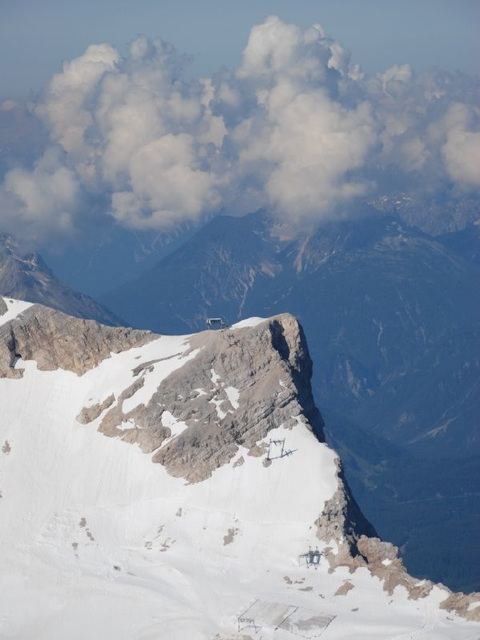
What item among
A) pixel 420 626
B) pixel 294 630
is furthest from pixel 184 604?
pixel 420 626

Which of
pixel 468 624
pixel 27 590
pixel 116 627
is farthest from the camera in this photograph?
pixel 27 590

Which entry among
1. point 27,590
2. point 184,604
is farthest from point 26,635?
point 184,604

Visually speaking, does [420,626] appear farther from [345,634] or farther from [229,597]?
[229,597]

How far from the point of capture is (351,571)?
7362 inches

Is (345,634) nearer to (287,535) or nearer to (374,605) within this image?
(374,605)

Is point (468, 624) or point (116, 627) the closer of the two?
point (468, 624)

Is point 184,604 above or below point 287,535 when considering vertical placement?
below

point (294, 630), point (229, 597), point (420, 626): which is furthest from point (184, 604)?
point (420, 626)

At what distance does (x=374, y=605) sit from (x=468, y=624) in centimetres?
1523

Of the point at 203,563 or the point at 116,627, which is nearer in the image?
the point at 116,627

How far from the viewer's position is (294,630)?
172 metres

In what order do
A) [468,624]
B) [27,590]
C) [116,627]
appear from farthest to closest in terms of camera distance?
[27,590]
[116,627]
[468,624]

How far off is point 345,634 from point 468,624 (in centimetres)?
1696

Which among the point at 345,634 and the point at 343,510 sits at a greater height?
the point at 343,510
